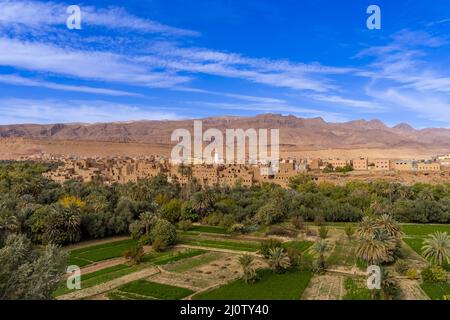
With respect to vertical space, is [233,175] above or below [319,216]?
above


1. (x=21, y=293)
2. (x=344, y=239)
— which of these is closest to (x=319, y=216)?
(x=344, y=239)

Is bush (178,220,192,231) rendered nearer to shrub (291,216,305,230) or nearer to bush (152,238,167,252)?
bush (152,238,167,252)

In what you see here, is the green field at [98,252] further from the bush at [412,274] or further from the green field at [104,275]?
the bush at [412,274]

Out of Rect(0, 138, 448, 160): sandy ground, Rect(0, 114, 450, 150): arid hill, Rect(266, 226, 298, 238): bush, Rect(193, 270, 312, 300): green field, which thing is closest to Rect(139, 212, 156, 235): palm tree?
Rect(266, 226, 298, 238): bush

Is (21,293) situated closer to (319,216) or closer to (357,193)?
(319,216)

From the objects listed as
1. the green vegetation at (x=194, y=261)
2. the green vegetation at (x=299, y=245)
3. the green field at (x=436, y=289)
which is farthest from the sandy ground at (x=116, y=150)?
the green field at (x=436, y=289)

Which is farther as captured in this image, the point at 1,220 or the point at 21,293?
the point at 1,220
